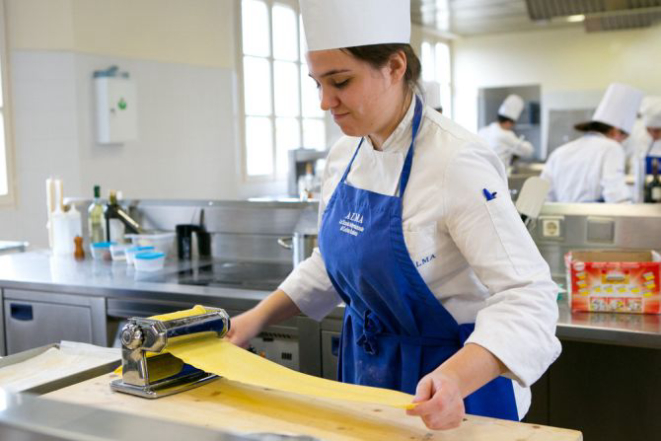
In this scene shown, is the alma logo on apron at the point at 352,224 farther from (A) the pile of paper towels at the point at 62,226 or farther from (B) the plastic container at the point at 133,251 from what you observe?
(A) the pile of paper towels at the point at 62,226

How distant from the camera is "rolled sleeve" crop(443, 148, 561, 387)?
1.26 m

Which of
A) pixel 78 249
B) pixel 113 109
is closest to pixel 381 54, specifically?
pixel 78 249

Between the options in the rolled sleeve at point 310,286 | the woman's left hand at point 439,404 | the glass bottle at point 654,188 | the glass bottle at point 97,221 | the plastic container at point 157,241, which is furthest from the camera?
the glass bottle at point 654,188

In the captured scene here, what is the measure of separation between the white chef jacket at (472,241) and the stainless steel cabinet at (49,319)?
5.52 feet

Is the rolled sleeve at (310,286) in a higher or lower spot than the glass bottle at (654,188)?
lower

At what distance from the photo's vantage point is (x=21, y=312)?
3158 millimetres

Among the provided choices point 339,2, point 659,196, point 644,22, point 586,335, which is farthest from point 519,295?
point 644,22

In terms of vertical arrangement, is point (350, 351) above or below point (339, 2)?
below

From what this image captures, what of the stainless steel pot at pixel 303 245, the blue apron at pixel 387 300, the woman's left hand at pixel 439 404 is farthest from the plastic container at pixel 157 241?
the woman's left hand at pixel 439 404

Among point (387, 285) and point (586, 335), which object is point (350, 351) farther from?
point (586, 335)

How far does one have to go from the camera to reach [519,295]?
50.4 inches

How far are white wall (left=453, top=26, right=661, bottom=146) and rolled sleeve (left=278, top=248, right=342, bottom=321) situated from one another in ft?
35.6

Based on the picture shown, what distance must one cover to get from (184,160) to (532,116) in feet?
22.2

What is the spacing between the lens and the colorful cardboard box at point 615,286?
236 centimetres
